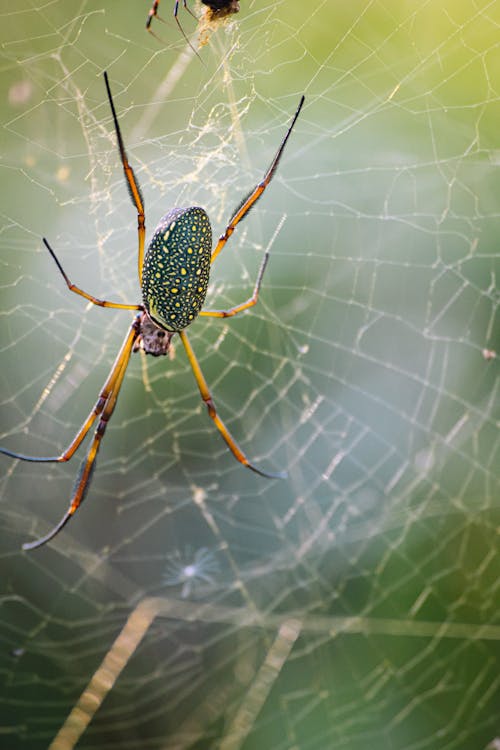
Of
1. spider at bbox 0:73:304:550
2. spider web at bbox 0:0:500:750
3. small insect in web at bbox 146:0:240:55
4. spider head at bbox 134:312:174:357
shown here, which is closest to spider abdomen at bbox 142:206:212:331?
spider at bbox 0:73:304:550

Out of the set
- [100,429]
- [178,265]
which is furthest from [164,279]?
[100,429]

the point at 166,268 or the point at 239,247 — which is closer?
the point at 166,268

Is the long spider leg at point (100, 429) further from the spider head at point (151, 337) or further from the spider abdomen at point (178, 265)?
the spider abdomen at point (178, 265)

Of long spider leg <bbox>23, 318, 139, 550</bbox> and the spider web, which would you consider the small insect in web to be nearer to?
the spider web

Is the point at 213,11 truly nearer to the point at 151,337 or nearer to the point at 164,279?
the point at 164,279

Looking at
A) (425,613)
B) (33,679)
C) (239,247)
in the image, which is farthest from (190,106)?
(33,679)

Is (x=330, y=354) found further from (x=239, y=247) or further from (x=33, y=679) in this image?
(x=33, y=679)
